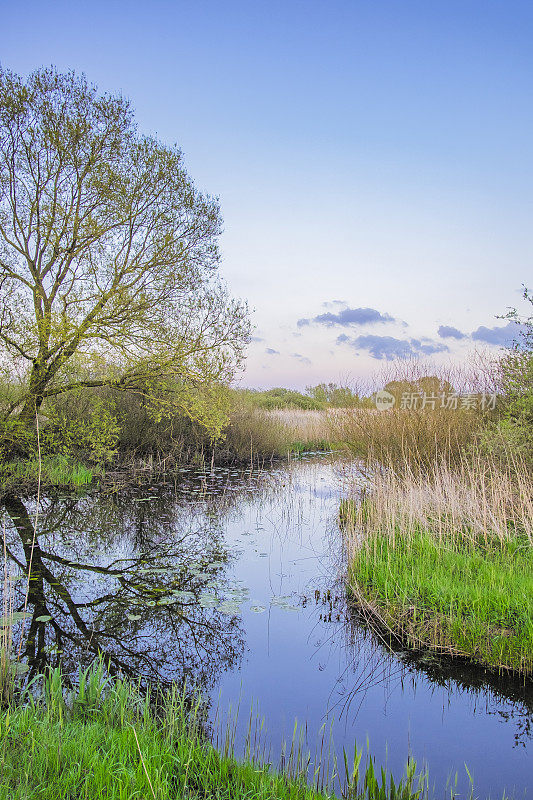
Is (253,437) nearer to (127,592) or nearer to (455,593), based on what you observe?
Answer: (127,592)

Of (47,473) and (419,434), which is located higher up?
(419,434)

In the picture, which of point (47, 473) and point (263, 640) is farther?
point (47, 473)

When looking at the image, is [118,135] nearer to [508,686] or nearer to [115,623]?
[115,623]

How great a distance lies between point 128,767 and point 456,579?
12.3 feet

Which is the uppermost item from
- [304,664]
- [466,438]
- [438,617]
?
[466,438]

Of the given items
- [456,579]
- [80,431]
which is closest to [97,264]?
[80,431]

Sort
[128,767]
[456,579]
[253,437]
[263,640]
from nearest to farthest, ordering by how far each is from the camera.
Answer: [128,767] < [263,640] < [456,579] < [253,437]

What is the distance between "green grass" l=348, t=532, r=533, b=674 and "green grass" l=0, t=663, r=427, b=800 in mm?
1632

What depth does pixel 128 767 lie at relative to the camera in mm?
2545

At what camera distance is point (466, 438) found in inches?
405

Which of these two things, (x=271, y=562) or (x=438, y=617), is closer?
(x=438, y=617)

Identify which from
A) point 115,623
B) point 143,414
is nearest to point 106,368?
point 143,414

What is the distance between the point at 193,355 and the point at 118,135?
5371 millimetres

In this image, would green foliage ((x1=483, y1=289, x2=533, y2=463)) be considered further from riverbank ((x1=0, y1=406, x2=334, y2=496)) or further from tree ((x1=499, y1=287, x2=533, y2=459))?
riverbank ((x1=0, y1=406, x2=334, y2=496))
